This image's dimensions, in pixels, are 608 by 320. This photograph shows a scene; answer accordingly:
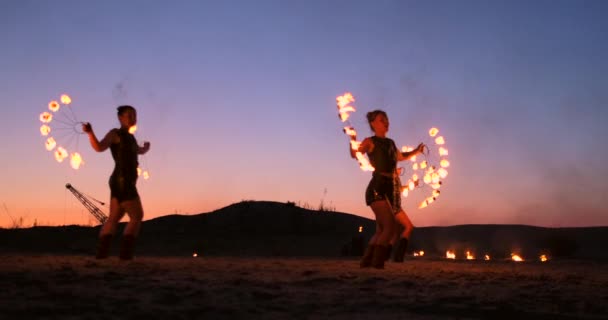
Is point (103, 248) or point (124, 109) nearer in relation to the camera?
point (103, 248)

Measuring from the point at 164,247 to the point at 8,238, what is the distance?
433 centimetres

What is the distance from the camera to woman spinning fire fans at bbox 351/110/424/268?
10.3 m

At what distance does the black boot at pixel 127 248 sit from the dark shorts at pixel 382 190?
341cm

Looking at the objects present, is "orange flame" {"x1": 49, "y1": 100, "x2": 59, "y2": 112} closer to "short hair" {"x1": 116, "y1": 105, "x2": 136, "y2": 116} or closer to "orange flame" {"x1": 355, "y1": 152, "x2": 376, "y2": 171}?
"short hair" {"x1": 116, "y1": 105, "x2": 136, "y2": 116}

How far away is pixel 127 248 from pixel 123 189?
0.89 metres

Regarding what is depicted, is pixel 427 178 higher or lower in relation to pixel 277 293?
higher

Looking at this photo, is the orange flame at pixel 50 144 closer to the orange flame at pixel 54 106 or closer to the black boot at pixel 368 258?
the orange flame at pixel 54 106

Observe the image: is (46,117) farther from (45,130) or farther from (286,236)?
(286,236)

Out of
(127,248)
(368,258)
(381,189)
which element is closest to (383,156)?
(381,189)

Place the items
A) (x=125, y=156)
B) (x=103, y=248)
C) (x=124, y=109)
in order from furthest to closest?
(x=124, y=109), (x=125, y=156), (x=103, y=248)

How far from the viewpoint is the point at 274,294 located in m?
6.32

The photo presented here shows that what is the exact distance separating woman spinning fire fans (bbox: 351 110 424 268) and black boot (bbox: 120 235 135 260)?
3.22 meters

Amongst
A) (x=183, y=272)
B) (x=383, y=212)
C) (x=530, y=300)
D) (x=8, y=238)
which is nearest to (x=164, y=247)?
(x=8, y=238)

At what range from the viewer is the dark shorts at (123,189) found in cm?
1050
